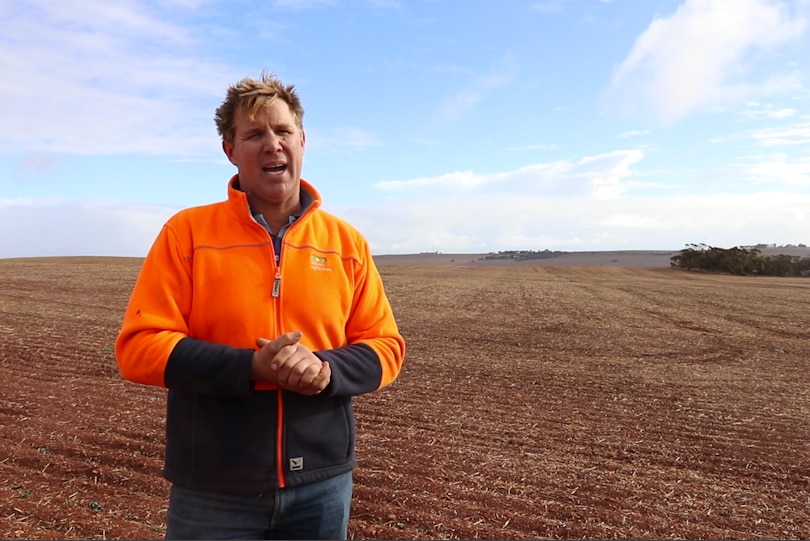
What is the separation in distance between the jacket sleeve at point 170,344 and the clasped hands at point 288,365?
0.04m

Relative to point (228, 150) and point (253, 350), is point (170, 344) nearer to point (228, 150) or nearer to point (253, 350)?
point (253, 350)

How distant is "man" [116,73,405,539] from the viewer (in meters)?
1.78

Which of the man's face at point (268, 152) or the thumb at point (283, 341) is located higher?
the man's face at point (268, 152)

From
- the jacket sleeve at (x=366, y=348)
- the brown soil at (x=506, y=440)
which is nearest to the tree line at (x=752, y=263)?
the brown soil at (x=506, y=440)

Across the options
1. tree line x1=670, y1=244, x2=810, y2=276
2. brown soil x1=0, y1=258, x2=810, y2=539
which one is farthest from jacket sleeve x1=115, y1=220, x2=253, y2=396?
tree line x1=670, y1=244, x2=810, y2=276

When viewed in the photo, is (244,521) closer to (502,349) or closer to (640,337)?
(502,349)

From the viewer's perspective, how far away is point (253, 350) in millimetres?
1787

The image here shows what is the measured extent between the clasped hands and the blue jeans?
1.15ft

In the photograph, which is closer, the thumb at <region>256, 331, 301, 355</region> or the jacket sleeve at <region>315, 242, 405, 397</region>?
the thumb at <region>256, 331, 301, 355</region>

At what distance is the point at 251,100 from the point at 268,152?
0.16 m

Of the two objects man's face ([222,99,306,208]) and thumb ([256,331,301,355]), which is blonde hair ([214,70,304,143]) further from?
thumb ([256,331,301,355])

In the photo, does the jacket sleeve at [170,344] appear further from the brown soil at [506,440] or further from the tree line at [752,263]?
the tree line at [752,263]

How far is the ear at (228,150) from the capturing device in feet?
6.71

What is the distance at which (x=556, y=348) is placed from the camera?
39.0 ft
